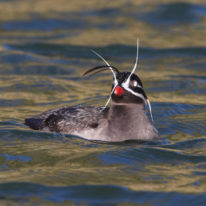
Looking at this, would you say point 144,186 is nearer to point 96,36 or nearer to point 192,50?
point 192,50

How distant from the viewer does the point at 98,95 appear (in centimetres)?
1269

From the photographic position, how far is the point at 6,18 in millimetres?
19203

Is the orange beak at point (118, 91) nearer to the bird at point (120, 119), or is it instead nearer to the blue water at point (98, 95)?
the bird at point (120, 119)

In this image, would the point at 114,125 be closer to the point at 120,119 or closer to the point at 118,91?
the point at 120,119

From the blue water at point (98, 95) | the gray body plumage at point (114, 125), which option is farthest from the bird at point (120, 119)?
the blue water at point (98, 95)

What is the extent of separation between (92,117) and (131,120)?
0.59 meters

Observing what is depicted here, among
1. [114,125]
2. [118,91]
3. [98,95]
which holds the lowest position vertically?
[98,95]

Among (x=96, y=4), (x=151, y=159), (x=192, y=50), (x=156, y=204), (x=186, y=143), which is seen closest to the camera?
(x=156, y=204)

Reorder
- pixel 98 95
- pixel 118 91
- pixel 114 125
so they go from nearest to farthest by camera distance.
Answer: pixel 118 91, pixel 114 125, pixel 98 95

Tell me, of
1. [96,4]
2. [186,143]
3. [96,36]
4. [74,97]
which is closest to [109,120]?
[186,143]

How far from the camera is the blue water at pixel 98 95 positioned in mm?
A: 7801

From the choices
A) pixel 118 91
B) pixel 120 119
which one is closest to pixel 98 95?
pixel 120 119

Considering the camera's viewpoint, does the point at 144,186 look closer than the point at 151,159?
Yes

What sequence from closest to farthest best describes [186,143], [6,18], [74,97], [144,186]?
[144,186], [186,143], [74,97], [6,18]
